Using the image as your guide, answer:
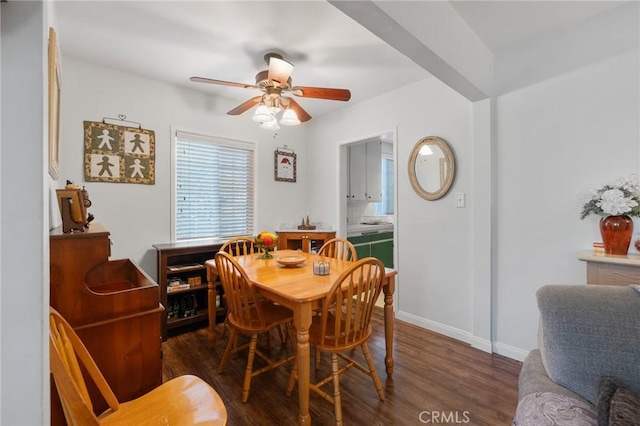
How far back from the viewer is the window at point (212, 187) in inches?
123

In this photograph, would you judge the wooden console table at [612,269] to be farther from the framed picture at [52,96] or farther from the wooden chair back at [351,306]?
the framed picture at [52,96]

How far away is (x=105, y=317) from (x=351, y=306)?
3.87ft

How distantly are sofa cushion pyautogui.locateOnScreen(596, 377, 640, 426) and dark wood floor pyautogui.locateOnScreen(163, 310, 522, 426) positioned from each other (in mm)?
981

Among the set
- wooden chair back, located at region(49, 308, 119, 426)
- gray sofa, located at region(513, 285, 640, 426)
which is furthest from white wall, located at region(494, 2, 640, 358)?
wooden chair back, located at region(49, 308, 119, 426)

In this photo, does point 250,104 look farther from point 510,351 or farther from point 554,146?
point 510,351

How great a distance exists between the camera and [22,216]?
0.63 meters

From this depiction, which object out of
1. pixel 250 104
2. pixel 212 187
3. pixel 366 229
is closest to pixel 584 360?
pixel 250 104

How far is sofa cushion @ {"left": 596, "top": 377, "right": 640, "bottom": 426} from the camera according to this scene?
726 millimetres

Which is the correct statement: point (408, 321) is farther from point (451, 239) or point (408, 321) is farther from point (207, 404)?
point (207, 404)

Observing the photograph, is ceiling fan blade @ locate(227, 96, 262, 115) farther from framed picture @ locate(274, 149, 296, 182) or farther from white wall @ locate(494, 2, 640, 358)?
→ white wall @ locate(494, 2, 640, 358)

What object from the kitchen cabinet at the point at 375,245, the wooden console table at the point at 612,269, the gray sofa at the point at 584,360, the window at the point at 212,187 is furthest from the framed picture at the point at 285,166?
the gray sofa at the point at 584,360

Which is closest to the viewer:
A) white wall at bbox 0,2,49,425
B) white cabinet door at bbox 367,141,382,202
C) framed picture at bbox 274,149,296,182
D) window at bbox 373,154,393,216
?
white wall at bbox 0,2,49,425

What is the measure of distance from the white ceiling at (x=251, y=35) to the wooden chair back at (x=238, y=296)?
158 cm

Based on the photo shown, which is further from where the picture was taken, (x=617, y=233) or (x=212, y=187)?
(x=212, y=187)
